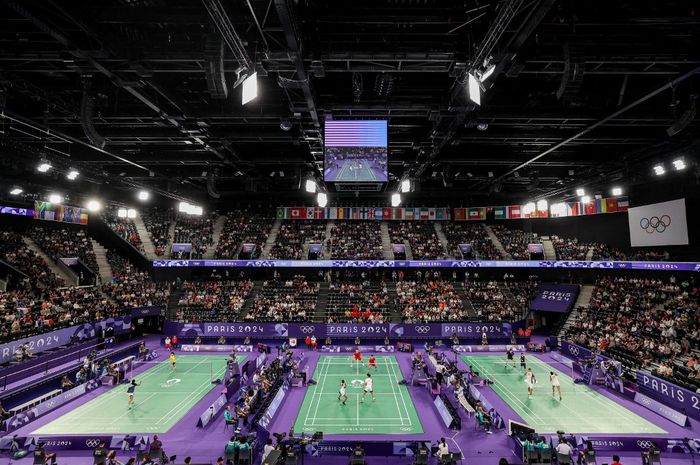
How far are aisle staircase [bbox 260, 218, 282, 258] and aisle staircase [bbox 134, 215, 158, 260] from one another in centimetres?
1167

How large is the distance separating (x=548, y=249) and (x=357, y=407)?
106 feet

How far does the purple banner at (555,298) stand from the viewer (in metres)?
35.4

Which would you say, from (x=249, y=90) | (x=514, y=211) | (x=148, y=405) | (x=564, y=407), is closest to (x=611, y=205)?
(x=514, y=211)

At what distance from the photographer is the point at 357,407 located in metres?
18.6

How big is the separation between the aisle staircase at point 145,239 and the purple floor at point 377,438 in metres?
23.8

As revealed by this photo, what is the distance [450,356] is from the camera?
94.4ft

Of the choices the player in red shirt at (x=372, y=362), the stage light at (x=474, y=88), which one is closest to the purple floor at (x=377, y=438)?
the player in red shirt at (x=372, y=362)

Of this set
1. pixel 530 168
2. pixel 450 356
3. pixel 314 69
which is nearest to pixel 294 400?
pixel 450 356

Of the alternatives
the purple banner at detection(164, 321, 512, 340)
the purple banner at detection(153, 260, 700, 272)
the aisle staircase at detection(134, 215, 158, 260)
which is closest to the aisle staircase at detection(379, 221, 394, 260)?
the purple banner at detection(153, 260, 700, 272)

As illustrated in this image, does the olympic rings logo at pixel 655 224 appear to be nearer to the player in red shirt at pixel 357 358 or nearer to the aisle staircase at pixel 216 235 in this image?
the player in red shirt at pixel 357 358

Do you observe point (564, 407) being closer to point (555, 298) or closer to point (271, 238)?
point (555, 298)

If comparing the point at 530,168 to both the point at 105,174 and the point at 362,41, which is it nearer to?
the point at 362,41

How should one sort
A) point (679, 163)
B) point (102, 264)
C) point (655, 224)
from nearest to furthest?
point (679, 163), point (655, 224), point (102, 264)

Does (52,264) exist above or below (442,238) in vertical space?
below
